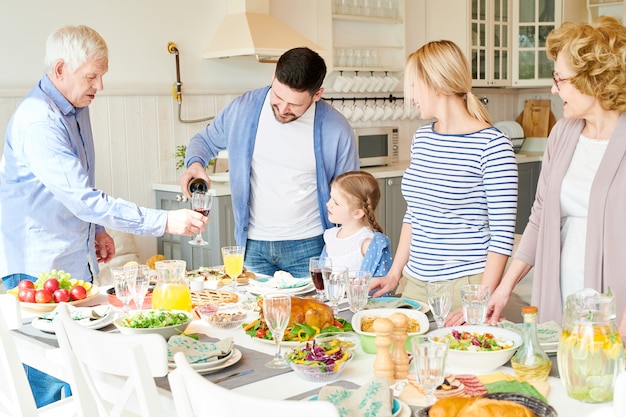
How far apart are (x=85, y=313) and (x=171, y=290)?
0.25 m

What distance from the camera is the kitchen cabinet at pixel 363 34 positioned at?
18.2ft

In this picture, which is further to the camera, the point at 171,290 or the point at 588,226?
the point at 171,290

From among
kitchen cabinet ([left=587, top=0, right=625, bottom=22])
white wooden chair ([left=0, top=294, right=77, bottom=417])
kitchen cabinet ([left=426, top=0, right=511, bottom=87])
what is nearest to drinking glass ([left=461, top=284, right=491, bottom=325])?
white wooden chair ([left=0, top=294, right=77, bottom=417])

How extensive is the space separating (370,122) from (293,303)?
13.7 ft

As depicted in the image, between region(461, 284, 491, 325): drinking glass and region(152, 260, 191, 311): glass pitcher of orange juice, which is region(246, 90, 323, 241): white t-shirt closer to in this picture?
region(152, 260, 191, 311): glass pitcher of orange juice

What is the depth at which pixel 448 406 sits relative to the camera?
1.41 metres

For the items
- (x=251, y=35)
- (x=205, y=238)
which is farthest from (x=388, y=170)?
(x=205, y=238)

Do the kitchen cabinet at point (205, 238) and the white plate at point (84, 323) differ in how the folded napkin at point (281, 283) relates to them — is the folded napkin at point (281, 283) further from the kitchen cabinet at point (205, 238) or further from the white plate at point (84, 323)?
the kitchen cabinet at point (205, 238)

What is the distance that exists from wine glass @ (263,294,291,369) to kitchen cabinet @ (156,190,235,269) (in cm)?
269

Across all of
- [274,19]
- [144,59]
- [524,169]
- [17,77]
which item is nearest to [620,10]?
[524,169]

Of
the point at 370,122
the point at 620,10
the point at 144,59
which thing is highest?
the point at 620,10

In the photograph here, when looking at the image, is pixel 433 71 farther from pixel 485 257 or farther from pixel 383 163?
pixel 383 163

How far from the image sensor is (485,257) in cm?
240

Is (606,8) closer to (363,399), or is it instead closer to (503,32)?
(503,32)
